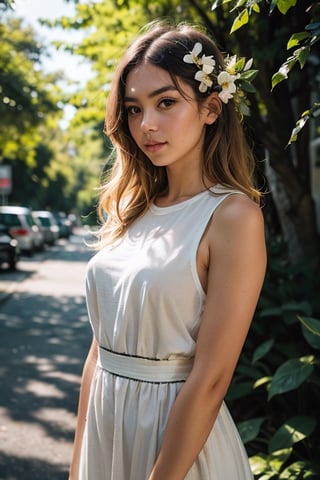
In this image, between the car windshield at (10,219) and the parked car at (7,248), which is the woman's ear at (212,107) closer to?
the parked car at (7,248)

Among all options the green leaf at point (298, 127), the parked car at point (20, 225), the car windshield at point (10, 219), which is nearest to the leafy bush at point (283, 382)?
the green leaf at point (298, 127)

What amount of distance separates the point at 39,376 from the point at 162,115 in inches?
246

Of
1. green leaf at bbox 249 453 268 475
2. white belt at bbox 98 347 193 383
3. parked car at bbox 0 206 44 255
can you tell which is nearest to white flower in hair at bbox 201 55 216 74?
white belt at bbox 98 347 193 383

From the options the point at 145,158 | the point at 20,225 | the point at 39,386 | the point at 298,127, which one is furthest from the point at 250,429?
the point at 20,225

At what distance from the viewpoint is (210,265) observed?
1770mm

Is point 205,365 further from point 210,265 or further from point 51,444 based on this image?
point 51,444

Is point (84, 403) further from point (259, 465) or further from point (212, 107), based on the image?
point (259, 465)

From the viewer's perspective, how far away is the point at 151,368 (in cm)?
191

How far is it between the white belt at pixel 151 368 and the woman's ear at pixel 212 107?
2.37ft

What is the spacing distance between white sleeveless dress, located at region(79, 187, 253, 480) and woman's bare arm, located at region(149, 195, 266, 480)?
0.10 metres

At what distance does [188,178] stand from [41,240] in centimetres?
2982

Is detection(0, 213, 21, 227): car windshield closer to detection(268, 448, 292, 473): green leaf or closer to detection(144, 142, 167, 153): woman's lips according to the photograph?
detection(268, 448, 292, 473): green leaf

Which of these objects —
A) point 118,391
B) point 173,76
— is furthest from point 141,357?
point 173,76

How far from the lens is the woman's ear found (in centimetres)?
203
